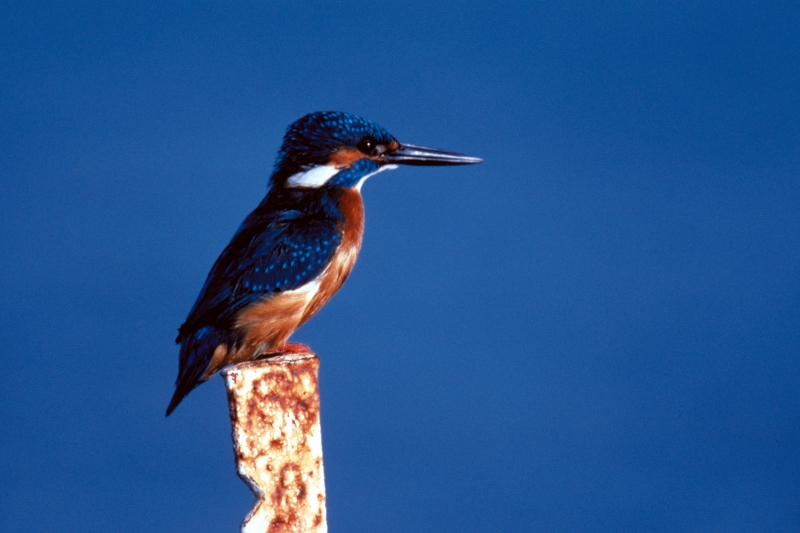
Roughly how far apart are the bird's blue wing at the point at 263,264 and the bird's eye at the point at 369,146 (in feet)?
1.06

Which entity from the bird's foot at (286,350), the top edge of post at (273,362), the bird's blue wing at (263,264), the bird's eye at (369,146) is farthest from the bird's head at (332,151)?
the top edge of post at (273,362)

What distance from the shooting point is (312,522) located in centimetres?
306

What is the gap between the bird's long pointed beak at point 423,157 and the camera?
3824mm

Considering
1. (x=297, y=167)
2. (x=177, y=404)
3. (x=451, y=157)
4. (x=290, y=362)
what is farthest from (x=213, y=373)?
(x=451, y=157)

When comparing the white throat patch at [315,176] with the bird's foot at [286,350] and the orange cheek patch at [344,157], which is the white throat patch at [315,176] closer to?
the orange cheek patch at [344,157]

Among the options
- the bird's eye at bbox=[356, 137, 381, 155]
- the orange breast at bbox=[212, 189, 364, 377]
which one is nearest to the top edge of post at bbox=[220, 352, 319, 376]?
the orange breast at bbox=[212, 189, 364, 377]

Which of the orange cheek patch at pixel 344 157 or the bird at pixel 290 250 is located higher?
the orange cheek patch at pixel 344 157

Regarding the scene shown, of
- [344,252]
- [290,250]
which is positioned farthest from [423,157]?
[290,250]

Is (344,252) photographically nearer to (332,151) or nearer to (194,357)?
(332,151)

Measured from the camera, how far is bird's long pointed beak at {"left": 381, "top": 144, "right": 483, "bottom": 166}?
12.5 ft

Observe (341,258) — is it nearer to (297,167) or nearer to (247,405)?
(297,167)

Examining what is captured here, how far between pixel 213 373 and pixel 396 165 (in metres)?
1.01

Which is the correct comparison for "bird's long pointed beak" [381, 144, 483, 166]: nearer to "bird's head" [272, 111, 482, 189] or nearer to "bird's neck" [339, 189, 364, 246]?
"bird's head" [272, 111, 482, 189]

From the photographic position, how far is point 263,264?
3518mm
